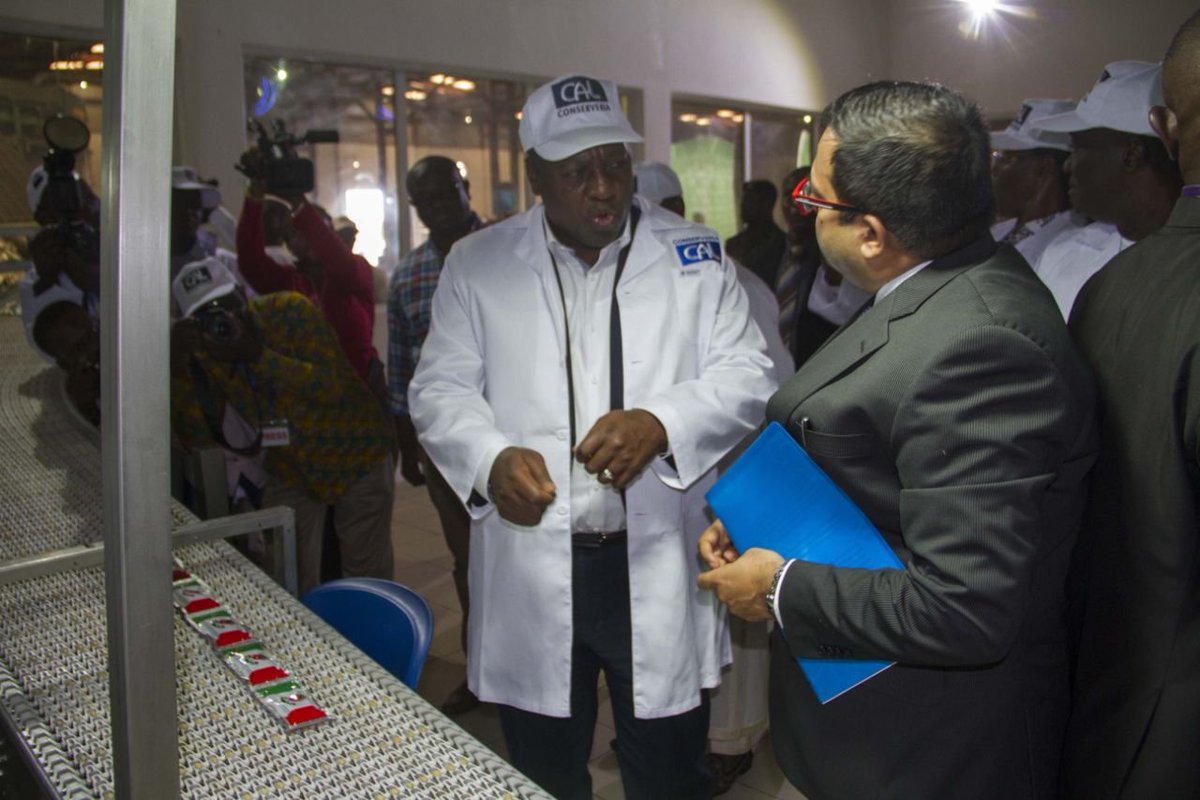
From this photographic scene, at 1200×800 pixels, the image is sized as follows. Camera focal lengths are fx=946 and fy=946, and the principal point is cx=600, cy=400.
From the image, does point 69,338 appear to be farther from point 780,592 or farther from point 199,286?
point 780,592

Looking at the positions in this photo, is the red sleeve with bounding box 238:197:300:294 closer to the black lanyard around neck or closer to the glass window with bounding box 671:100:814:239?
the black lanyard around neck

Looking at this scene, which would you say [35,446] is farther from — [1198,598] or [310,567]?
[1198,598]

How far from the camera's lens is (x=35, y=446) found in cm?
194

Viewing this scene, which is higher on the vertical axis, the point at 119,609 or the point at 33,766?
the point at 119,609

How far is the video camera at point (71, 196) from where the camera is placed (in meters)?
2.23

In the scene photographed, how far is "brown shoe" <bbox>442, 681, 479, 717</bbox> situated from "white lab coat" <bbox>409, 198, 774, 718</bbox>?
1.08m

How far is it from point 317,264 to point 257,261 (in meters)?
0.23

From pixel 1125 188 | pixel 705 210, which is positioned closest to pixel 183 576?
pixel 1125 188

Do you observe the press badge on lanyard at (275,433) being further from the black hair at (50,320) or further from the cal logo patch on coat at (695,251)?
the cal logo patch on coat at (695,251)

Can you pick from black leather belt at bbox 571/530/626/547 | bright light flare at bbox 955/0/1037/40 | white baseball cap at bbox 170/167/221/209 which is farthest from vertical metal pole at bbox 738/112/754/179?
black leather belt at bbox 571/530/626/547

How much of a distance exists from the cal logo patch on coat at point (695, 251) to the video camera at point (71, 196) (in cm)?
143

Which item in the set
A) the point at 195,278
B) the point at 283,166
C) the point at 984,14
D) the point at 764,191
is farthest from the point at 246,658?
the point at 984,14

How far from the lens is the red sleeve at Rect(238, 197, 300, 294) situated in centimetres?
370

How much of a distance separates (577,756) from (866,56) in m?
9.01
